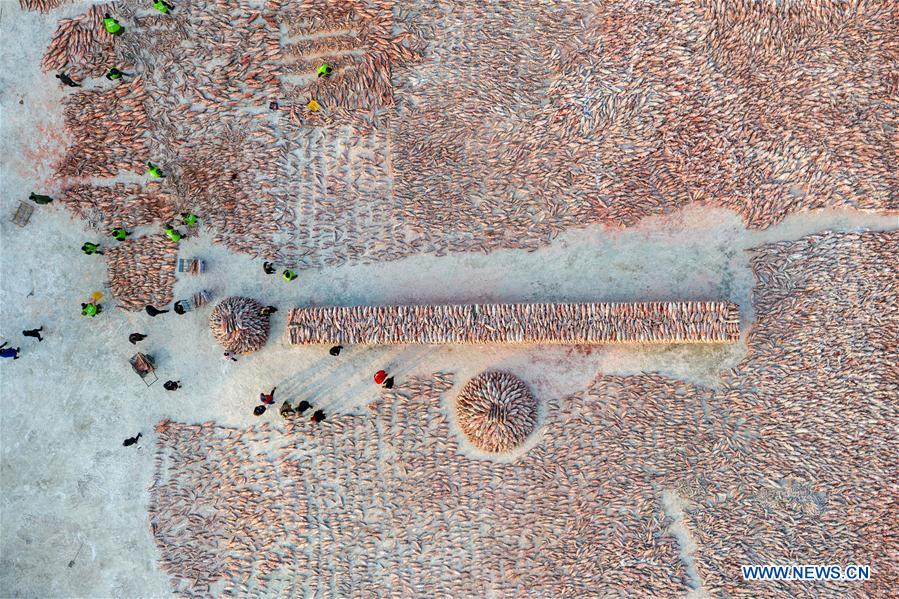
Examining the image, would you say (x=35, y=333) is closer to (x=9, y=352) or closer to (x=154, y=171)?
(x=9, y=352)

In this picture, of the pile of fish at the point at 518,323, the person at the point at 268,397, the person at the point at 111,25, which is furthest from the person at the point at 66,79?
the person at the point at 268,397

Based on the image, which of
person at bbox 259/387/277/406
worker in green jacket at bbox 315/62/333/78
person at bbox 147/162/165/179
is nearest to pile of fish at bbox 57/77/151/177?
person at bbox 147/162/165/179

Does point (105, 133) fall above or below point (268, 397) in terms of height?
above

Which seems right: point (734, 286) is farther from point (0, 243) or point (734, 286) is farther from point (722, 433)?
point (0, 243)

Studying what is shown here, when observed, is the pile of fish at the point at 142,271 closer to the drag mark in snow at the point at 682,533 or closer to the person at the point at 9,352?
the person at the point at 9,352

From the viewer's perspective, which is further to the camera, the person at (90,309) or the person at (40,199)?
the person at (40,199)

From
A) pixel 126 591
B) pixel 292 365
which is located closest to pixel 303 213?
pixel 292 365

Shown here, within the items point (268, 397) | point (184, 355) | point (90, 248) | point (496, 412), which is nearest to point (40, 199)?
point (90, 248)
